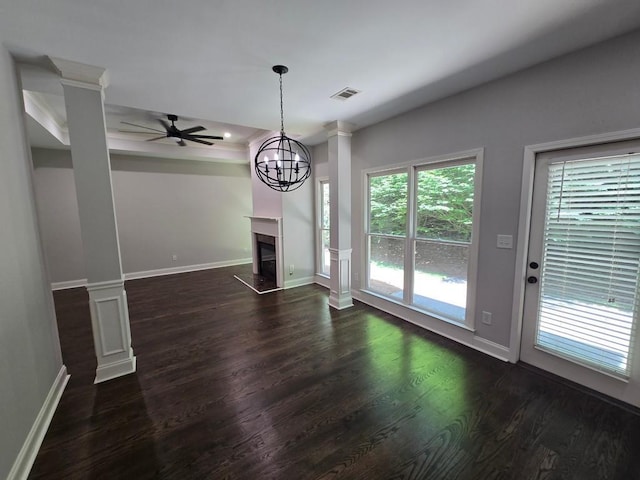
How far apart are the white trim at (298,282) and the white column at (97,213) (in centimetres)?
287

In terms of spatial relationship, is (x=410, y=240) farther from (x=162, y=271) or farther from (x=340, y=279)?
(x=162, y=271)

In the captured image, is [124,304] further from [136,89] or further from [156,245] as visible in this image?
[156,245]

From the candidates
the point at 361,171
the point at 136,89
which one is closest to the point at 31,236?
the point at 136,89

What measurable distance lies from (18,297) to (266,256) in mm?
4205

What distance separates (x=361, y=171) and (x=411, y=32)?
2253 millimetres

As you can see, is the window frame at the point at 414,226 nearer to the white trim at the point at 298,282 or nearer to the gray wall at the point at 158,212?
the white trim at the point at 298,282

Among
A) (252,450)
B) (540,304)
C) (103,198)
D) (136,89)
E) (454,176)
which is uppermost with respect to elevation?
(136,89)

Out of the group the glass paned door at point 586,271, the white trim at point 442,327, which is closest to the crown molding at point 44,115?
the white trim at point 442,327

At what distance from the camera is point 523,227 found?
2.51 metres

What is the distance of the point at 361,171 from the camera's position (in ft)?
13.6

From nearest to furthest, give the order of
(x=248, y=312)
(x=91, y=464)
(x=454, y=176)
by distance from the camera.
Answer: (x=91, y=464) → (x=454, y=176) → (x=248, y=312)

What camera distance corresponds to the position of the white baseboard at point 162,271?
5280mm

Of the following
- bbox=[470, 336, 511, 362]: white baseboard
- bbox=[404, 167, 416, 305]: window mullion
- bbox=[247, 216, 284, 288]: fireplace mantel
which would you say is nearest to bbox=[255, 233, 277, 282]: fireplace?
bbox=[247, 216, 284, 288]: fireplace mantel

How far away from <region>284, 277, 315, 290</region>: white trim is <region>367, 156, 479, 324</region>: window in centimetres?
167
